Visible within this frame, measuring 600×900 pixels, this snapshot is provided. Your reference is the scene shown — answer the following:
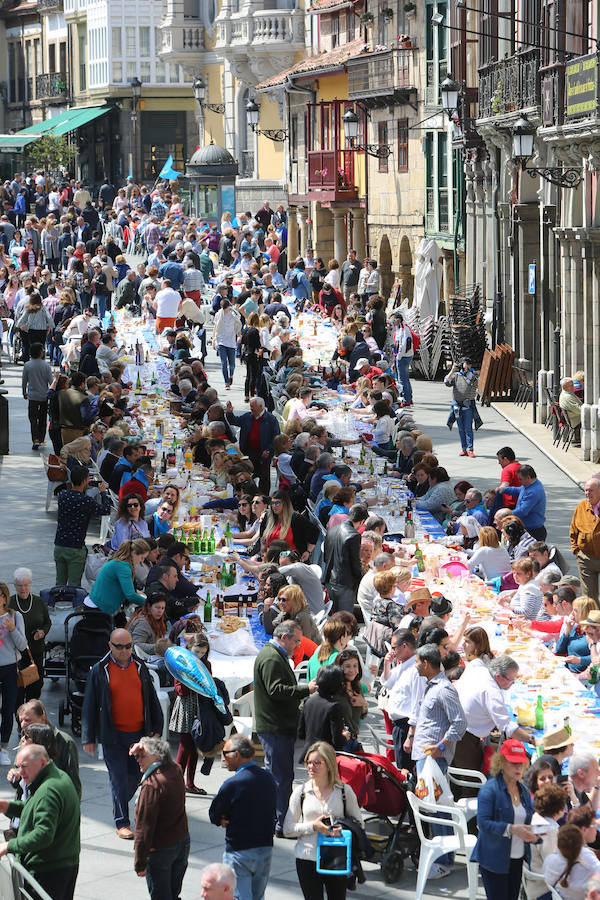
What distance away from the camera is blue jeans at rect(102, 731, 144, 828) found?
441 inches

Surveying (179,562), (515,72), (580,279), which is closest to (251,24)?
(515,72)

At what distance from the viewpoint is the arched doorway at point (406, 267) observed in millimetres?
42938

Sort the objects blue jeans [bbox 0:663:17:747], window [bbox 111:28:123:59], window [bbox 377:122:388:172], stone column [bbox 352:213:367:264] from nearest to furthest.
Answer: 1. blue jeans [bbox 0:663:17:747]
2. window [bbox 377:122:388:172]
3. stone column [bbox 352:213:367:264]
4. window [bbox 111:28:123:59]

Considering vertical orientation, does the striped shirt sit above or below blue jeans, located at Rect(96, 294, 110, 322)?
below

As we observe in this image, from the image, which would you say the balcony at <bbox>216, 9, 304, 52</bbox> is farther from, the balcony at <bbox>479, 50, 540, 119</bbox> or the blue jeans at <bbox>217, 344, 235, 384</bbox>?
the blue jeans at <bbox>217, 344, 235, 384</bbox>

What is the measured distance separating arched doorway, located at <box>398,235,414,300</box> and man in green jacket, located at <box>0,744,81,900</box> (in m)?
34.6

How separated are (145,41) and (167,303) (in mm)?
44633

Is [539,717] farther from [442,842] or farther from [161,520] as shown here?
[161,520]

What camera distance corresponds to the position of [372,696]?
45.8ft

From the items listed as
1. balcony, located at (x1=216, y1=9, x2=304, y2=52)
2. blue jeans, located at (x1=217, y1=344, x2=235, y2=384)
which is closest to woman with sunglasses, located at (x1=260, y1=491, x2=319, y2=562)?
blue jeans, located at (x1=217, y1=344, x2=235, y2=384)

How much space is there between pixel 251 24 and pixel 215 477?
135ft

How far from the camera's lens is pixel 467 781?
11.0 m

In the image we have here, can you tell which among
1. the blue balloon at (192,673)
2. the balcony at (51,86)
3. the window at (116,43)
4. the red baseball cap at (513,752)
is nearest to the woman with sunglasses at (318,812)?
the red baseball cap at (513,752)

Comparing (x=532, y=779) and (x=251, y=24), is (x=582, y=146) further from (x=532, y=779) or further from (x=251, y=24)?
(x=251, y=24)
